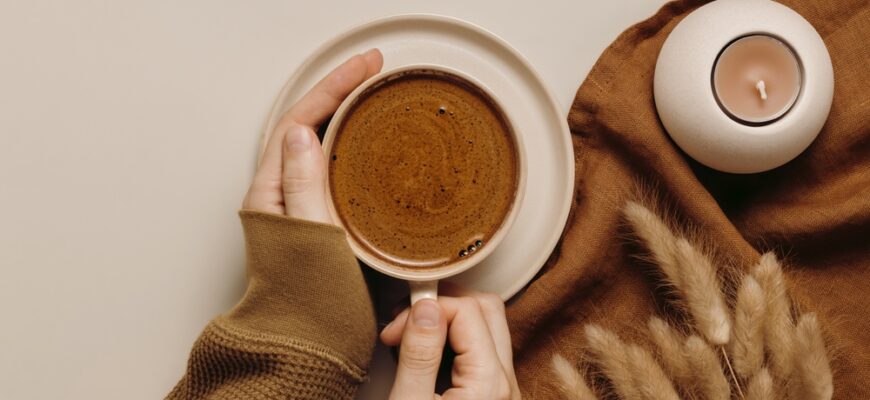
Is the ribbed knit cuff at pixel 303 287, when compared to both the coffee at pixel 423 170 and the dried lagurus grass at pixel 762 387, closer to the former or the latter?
the coffee at pixel 423 170

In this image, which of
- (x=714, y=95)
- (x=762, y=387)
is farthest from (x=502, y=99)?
(x=762, y=387)

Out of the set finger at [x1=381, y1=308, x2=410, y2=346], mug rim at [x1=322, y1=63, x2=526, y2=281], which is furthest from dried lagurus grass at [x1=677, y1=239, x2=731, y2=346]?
finger at [x1=381, y1=308, x2=410, y2=346]

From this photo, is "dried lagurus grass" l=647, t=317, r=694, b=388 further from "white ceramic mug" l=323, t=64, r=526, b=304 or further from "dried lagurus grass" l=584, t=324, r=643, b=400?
"white ceramic mug" l=323, t=64, r=526, b=304

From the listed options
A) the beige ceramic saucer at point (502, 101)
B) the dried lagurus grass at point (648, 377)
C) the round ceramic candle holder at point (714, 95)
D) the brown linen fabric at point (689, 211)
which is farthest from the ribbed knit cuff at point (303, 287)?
the round ceramic candle holder at point (714, 95)

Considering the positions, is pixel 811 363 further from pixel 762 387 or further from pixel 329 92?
pixel 329 92

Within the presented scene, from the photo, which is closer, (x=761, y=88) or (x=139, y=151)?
(x=761, y=88)

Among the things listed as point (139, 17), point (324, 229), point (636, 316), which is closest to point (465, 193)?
point (324, 229)

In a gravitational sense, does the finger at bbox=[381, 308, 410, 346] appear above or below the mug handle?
below

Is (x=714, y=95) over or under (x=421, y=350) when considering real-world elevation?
over
